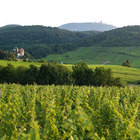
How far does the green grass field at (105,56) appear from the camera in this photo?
13712 centimetres

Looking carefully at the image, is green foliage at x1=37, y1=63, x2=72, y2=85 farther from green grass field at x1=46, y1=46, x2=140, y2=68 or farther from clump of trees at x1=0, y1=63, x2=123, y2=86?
green grass field at x1=46, y1=46, x2=140, y2=68

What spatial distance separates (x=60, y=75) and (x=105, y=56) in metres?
110

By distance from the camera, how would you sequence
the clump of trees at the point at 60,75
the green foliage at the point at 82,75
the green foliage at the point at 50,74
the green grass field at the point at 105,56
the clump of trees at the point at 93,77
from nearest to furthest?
the clump of trees at the point at 93,77 → the clump of trees at the point at 60,75 → the green foliage at the point at 82,75 → the green foliage at the point at 50,74 → the green grass field at the point at 105,56

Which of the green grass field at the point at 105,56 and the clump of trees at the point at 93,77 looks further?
the green grass field at the point at 105,56

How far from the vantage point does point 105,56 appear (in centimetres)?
15250

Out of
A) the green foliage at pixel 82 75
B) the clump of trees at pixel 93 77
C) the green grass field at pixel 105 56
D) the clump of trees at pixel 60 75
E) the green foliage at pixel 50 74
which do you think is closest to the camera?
the clump of trees at pixel 93 77

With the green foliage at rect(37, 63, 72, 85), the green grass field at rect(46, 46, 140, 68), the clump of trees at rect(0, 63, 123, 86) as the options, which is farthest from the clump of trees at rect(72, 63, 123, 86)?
the green grass field at rect(46, 46, 140, 68)

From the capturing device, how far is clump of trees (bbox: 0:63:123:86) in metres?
44.8

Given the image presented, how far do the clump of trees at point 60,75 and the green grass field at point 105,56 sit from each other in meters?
85.2

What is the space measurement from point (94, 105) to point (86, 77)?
3264cm

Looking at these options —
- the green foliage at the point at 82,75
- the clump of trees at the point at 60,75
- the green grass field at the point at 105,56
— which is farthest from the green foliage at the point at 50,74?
the green grass field at the point at 105,56

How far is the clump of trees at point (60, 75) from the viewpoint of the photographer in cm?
4481

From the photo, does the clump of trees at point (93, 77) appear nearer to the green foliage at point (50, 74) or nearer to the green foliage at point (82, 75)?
the green foliage at point (82, 75)

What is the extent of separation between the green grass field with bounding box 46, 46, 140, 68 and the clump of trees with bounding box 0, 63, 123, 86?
279 feet
